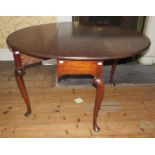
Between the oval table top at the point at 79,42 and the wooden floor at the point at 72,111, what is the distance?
2.35 feet

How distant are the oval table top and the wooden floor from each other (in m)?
0.72

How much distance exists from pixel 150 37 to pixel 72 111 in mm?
1668

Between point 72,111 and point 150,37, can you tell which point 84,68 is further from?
Result: point 150,37

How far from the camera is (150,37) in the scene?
2.78m

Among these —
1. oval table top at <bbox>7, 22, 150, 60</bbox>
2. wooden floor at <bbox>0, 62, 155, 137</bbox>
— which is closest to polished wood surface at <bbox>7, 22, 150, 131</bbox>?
oval table top at <bbox>7, 22, 150, 60</bbox>

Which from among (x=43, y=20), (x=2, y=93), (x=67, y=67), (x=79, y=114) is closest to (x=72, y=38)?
(x=67, y=67)

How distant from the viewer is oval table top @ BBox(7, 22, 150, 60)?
1.28 m

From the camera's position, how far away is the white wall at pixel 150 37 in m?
2.68

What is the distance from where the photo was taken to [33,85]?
2.32 meters

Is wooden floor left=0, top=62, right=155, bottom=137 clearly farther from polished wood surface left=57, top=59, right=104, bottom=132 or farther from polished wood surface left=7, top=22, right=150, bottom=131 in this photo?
polished wood surface left=57, top=59, right=104, bottom=132

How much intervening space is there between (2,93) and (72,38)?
3.63 ft

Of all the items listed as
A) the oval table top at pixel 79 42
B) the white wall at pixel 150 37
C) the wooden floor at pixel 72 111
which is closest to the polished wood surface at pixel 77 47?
the oval table top at pixel 79 42

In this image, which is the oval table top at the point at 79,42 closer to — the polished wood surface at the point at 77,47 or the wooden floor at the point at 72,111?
the polished wood surface at the point at 77,47
